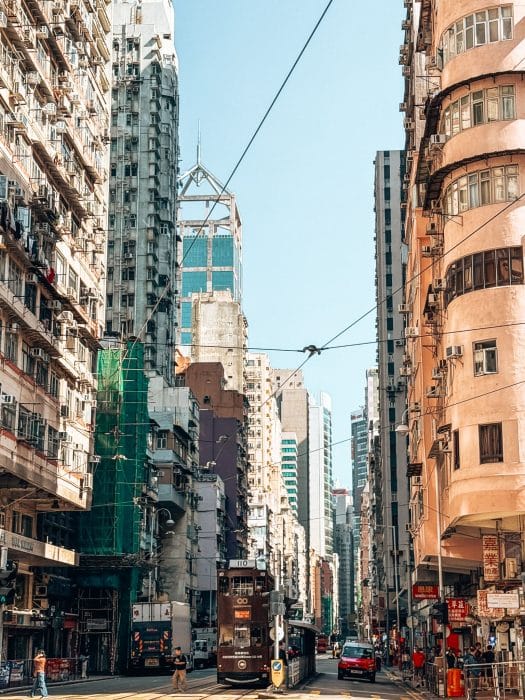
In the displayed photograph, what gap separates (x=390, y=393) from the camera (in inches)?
4749

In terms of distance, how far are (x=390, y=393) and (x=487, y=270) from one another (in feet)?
280

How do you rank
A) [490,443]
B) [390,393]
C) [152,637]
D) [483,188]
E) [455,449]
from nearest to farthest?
[490,443]
[455,449]
[483,188]
[152,637]
[390,393]

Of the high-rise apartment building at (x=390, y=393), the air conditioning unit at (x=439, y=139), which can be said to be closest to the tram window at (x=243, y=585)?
the air conditioning unit at (x=439, y=139)

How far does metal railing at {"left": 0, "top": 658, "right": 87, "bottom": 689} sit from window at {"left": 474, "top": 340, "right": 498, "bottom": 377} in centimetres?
2083

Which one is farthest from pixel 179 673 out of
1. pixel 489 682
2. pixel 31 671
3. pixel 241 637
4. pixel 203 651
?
pixel 203 651

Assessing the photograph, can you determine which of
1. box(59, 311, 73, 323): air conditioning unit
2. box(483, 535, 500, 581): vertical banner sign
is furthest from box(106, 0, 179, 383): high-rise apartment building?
box(483, 535, 500, 581): vertical banner sign

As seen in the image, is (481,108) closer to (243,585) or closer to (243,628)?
(243,585)

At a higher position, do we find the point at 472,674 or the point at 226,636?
the point at 226,636

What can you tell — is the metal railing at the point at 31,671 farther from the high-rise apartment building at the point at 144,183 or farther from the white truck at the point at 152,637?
the high-rise apartment building at the point at 144,183

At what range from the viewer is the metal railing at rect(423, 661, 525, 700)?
99.5ft

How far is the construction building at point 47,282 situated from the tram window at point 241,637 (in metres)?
8.20

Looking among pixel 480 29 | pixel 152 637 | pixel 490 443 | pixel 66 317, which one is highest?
pixel 480 29

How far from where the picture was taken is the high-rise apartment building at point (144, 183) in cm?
10000

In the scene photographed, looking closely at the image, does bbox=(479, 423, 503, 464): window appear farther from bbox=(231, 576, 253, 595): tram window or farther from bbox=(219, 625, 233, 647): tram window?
bbox=(219, 625, 233, 647): tram window
